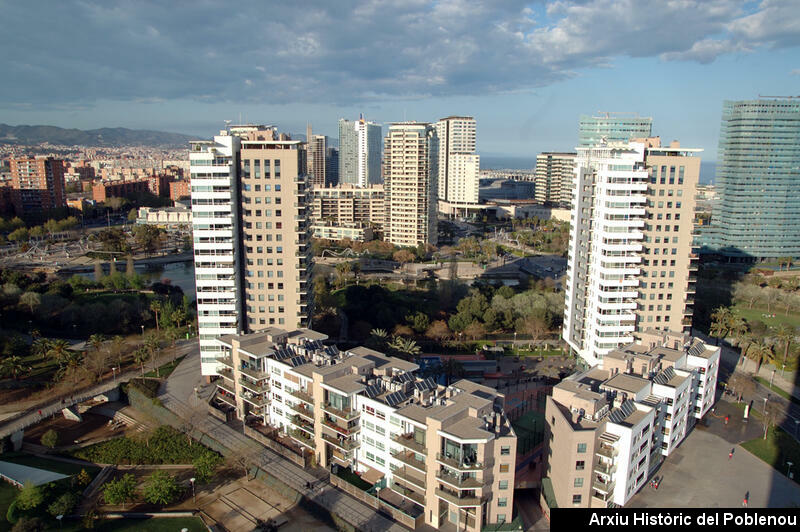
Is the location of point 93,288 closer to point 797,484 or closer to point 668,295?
point 668,295

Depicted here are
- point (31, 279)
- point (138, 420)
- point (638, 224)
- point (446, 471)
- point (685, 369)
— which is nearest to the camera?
point (446, 471)

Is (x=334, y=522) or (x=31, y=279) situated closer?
(x=334, y=522)

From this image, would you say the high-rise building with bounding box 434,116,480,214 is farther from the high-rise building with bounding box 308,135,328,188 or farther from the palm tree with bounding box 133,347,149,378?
the palm tree with bounding box 133,347,149,378

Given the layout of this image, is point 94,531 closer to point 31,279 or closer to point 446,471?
point 446,471

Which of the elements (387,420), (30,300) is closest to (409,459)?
(387,420)

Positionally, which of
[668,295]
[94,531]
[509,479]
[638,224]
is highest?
[638,224]

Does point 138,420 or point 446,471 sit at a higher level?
point 446,471

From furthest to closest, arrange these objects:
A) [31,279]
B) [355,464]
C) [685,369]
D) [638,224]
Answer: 1. [31,279]
2. [638,224]
3. [685,369]
4. [355,464]

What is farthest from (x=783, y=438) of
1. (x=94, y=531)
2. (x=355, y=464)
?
(x=94, y=531)
